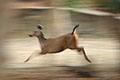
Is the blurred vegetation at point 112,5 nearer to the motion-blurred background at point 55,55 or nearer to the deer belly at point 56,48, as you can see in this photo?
the motion-blurred background at point 55,55

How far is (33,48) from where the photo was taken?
821cm

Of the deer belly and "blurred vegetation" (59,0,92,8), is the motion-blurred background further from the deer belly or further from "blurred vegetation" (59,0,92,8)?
the deer belly

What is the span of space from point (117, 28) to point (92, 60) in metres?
0.98

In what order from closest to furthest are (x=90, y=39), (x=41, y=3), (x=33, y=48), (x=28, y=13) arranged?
(x=41, y=3) < (x=33, y=48) < (x=90, y=39) < (x=28, y=13)

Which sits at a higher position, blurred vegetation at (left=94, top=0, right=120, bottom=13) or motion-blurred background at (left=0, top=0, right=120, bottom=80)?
blurred vegetation at (left=94, top=0, right=120, bottom=13)

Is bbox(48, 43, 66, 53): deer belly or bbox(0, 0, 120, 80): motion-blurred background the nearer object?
Result: bbox(0, 0, 120, 80): motion-blurred background

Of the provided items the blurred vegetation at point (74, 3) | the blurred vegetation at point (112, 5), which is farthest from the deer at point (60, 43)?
the blurred vegetation at point (74, 3)

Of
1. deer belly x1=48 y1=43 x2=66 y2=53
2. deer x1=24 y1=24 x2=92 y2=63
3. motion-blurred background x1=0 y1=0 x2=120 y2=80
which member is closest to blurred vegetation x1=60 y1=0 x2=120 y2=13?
motion-blurred background x1=0 y1=0 x2=120 y2=80

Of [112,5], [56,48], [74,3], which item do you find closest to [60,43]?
[56,48]

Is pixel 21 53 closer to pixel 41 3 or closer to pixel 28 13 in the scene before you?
pixel 41 3

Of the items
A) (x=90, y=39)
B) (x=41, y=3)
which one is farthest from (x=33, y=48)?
(x=90, y=39)

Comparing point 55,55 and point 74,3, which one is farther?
point 74,3

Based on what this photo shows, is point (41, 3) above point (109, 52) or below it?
above

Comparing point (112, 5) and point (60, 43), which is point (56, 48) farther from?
point (112, 5)
